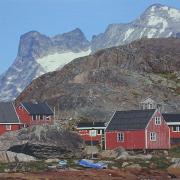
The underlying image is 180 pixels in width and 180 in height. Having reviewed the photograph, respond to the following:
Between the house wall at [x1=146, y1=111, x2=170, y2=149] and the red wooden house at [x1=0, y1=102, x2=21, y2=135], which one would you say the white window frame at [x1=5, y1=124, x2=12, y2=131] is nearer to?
the red wooden house at [x1=0, y1=102, x2=21, y2=135]

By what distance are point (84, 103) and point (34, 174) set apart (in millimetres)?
58635

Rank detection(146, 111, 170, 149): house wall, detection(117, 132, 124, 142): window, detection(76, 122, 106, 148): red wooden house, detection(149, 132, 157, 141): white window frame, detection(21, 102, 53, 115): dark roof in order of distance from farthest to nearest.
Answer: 1. detection(21, 102, 53, 115): dark roof
2. detection(76, 122, 106, 148): red wooden house
3. detection(117, 132, 124, 142): window
4. detection(149, 132, 157, 141): white window frame
5. detection(146, 111, 170, 149): house wall

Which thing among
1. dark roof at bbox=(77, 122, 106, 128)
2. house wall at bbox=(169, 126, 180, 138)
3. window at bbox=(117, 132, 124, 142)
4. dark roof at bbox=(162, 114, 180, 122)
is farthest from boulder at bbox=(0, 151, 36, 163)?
dark roof at bbox=(162, 114, 180, 122)

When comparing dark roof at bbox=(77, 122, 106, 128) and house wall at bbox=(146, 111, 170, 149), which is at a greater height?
dark roof at bbox=(77, 122, 106, 128)

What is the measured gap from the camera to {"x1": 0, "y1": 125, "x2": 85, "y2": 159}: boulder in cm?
8806

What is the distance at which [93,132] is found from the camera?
109 m

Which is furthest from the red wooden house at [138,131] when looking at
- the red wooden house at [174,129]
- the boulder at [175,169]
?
the boulder at [175,169]

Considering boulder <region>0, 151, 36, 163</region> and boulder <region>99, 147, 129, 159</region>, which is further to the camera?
boulder <region>99, 147, 129, 159</region>

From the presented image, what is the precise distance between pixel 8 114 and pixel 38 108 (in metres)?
7.75

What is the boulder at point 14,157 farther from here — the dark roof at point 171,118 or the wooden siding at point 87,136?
the dark roof at point 171,118

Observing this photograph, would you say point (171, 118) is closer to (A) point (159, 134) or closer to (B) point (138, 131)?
(A) point (159, 134)

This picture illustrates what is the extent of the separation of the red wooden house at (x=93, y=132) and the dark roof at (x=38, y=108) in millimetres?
16104

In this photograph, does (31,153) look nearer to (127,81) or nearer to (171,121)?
(171,121)

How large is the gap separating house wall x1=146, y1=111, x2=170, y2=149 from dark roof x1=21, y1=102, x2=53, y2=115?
32.6 m
